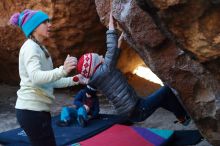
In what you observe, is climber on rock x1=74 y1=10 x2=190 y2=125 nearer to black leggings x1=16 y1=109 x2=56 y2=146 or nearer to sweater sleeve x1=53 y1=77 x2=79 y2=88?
sweater sleeve x1=53 y1=77 x2=79 y2=88

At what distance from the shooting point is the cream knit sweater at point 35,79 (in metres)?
2.76

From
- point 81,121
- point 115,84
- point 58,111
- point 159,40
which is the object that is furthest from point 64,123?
point 159,40

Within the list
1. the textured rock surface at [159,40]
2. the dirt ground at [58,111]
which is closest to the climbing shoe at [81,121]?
the dirt ground at [58,111]

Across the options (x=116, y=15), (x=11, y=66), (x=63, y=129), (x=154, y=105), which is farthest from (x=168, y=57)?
(x=11, y=66)

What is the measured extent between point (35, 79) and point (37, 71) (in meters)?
0.05

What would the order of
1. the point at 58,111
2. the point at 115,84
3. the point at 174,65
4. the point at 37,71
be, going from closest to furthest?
the point at 37,71 → the point at 174,65 → the point at 115,84 → the point at 58,111

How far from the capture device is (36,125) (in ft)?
9.49

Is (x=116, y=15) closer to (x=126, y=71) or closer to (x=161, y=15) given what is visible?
(x=161, y=15)

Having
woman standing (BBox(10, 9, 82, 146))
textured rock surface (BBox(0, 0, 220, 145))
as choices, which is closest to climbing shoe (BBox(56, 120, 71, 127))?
textured rock surface (BBox(0, 0, 220, 145))

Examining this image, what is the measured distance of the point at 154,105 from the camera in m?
3.87

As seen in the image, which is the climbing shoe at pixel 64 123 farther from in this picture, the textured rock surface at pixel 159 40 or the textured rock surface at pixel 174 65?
the textured rock surface at pixel 174 65

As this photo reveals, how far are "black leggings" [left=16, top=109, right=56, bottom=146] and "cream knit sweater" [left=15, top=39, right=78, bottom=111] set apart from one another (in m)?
0.04

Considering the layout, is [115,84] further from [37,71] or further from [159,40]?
[37,71]

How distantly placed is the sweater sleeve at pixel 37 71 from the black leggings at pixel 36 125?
0.21m
